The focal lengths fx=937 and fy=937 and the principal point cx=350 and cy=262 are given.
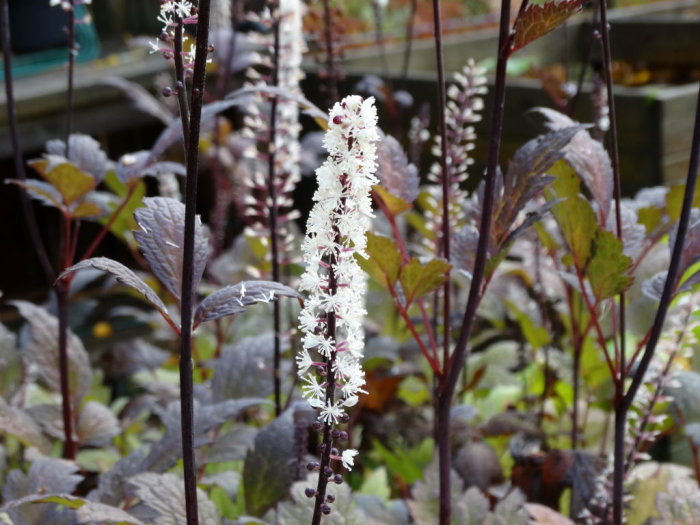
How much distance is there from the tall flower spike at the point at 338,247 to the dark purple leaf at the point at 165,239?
0.20 m

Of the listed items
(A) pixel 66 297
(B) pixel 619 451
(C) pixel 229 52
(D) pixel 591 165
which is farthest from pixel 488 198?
(C) pixel 229 52

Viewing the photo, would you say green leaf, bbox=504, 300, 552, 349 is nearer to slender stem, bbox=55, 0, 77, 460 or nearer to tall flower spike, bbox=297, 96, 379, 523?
slender stem, bbox=55, 0, 77, 460

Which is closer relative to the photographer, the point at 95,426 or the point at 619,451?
the point at 619,451

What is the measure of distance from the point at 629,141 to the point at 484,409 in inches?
45.4

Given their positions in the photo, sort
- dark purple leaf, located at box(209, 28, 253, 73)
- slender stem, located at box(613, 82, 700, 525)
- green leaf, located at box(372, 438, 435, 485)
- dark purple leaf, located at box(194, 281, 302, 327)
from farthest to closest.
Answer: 1. dark purple leaf, located at box(209, 28, 253, 73)
2. green leaf, located at box(372, 438, 435, 485)
3. slender stem, located at box(613, 82, 700, 525)
4. dark purple leaf, located at box(194, 281, 302, 327)

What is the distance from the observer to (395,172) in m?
1.30

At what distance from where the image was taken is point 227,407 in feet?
4.42

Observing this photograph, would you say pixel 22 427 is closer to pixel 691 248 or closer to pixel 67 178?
pixel 67 178

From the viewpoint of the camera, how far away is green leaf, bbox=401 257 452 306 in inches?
44.9

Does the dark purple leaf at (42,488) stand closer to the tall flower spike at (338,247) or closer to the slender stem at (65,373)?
the slender stem at (65,373)

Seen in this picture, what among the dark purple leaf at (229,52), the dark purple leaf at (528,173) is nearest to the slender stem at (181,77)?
the dark purple leaf at (528,173)

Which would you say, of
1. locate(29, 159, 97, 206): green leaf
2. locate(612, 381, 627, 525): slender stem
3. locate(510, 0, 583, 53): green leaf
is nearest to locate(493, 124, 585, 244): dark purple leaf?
locate(510, 0, 583, 53): green leaf

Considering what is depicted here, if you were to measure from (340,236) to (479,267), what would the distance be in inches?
11.6

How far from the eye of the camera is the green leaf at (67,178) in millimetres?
1456
